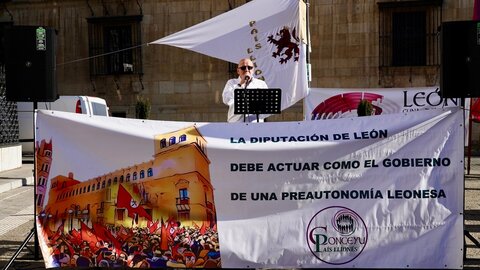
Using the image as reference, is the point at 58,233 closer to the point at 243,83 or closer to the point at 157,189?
the point at 157,189

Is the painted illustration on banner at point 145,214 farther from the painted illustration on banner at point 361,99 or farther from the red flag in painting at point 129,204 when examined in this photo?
the painted illustration on banner at point 361,99

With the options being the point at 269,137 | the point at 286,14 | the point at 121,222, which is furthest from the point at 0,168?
the point at 269,137

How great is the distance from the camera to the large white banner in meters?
4.17

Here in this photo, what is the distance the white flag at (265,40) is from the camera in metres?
7.92

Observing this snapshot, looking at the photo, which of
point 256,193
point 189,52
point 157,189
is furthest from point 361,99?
point 189,52

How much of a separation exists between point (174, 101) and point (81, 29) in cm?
528

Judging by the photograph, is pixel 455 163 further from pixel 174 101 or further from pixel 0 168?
pixel 174 101

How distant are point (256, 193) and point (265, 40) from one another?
429 centimetres

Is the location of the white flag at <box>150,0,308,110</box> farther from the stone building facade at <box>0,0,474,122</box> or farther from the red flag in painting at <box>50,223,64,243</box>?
the stone building facade at <box>0,0,474,122</box>

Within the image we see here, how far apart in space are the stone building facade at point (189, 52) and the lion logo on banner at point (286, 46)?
10.4m

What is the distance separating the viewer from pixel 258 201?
430 centimetres

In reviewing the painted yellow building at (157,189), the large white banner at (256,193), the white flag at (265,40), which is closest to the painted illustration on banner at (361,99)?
the white flag at (265,40)

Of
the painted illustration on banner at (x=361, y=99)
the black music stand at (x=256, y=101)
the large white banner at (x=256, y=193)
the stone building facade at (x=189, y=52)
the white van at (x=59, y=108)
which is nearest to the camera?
the large white banner at (x=256, y=193)

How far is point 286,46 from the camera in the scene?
26.3 feet
